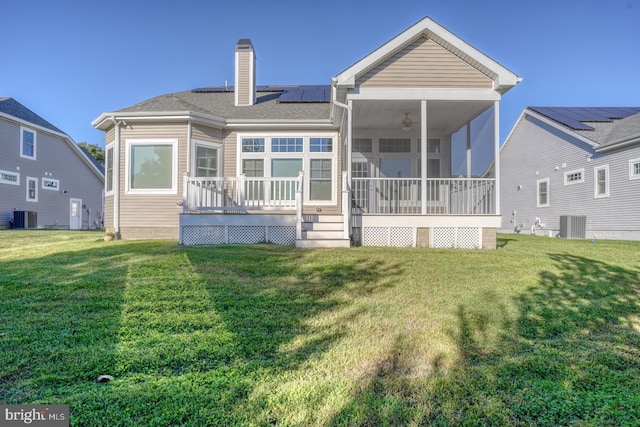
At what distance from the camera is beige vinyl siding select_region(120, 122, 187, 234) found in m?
9.60

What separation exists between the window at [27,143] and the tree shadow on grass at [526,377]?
21.6m

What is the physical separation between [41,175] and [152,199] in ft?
44.9

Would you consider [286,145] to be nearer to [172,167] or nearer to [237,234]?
[172,167]

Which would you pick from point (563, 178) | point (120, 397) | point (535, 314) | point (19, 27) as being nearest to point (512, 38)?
point (563, 178)

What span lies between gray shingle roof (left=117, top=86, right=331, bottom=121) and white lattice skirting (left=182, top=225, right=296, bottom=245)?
3.57 m

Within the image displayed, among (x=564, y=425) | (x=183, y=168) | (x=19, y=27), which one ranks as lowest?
(x=564, y=425)

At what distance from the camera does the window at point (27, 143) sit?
17.3 m

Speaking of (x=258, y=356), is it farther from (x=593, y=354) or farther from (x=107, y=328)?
(x=593, y=354)

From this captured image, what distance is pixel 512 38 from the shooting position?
17.6 meters

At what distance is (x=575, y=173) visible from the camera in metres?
14.5

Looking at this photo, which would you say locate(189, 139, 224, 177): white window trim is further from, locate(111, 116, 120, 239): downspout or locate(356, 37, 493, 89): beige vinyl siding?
locate(356, 37, 493, 89): beige vinyl siding

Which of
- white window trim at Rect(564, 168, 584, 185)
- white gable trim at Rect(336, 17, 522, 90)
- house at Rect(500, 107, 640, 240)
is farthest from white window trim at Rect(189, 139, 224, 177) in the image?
white window trim at Rect(564, 168, 584, 185)

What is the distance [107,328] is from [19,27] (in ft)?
62.8

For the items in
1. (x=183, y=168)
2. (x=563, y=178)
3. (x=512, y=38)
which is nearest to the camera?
(x=183, y=168)
